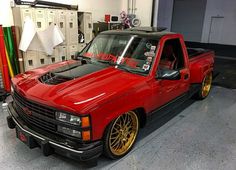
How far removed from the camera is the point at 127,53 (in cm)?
272

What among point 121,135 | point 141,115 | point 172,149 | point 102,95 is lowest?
point 172,149

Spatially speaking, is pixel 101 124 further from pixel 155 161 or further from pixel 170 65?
pixel 170 65

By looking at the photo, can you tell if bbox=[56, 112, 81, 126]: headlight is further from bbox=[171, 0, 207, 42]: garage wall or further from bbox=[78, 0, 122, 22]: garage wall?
bbox=[171, 0, 207, 42]: garage wall

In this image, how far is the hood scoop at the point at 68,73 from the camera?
7.69 ft

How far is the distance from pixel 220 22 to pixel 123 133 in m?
12.1

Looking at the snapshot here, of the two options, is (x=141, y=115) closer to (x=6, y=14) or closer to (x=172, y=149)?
(x=172, y=149)

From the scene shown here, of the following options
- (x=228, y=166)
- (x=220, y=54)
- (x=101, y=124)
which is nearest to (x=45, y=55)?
(x=101, y=124)

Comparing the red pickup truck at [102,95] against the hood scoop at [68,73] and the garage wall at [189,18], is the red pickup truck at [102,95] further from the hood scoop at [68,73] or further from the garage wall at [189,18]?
the garage wall at [189,18]

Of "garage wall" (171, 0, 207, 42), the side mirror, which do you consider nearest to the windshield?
the side mirror

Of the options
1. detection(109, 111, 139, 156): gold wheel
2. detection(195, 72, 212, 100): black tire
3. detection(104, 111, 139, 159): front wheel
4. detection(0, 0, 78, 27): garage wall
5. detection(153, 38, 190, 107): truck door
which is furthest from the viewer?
detection(0, 0, 78, 27): garage wall

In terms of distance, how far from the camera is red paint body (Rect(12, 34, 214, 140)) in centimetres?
192

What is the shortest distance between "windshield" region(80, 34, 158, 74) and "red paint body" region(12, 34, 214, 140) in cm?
9

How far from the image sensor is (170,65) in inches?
124

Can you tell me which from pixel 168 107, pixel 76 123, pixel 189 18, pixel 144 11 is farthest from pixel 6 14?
pixel 189 18
